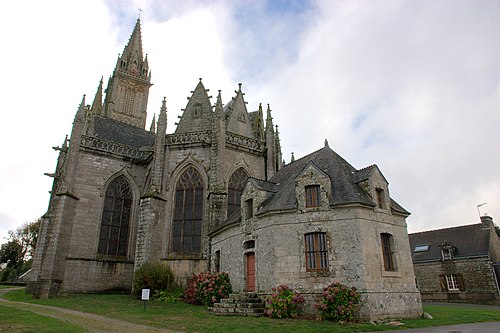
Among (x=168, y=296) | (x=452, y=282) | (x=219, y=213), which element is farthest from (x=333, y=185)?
(x=452, y=282)

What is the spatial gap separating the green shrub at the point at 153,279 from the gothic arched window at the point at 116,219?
184 inches

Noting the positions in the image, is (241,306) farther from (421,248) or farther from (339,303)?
(421,248)

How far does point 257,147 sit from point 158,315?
12.6 meters

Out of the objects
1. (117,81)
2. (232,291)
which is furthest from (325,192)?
(117,81)

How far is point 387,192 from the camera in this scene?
14.5 m

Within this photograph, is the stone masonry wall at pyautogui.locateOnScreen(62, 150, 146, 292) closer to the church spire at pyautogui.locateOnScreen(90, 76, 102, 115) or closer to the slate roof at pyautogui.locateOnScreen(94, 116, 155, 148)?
the slate roof at pyautogui.locateOnScreen(94, 116, 155, 148)

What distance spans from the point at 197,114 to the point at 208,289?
11.5 m

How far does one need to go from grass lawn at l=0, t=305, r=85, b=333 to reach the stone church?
7270mm

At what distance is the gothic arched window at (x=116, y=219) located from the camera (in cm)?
2059

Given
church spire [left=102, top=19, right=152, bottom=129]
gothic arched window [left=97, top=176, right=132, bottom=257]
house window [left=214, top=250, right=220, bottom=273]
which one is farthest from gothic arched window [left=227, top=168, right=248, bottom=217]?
church spire [left=102, top=19, right=152, bottom=129]

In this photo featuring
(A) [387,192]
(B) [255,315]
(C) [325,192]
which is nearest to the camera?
(B) [255,315]

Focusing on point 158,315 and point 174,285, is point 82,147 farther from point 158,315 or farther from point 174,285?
point 158,315

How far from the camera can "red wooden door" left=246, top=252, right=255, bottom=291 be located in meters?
14.5

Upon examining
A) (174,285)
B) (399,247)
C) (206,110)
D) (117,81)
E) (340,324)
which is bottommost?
(340,324)
